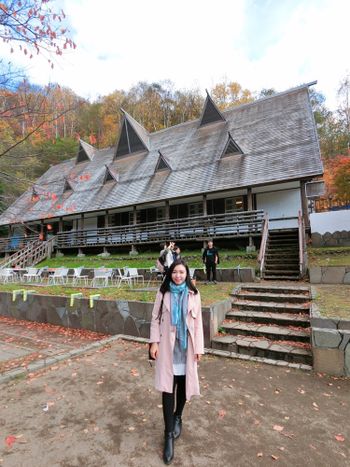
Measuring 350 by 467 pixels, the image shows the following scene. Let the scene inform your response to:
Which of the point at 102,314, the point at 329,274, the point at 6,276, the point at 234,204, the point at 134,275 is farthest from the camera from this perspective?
the point at 234,204

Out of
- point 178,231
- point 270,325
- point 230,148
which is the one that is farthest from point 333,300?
point 230,148

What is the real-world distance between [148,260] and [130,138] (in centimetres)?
1291

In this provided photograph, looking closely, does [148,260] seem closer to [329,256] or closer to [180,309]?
[329,256]

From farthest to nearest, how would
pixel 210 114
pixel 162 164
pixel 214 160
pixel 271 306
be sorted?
pixel 210 114, pixel 162 164, pixel 214 160, pixel 271 306

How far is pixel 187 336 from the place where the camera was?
9.04 ft

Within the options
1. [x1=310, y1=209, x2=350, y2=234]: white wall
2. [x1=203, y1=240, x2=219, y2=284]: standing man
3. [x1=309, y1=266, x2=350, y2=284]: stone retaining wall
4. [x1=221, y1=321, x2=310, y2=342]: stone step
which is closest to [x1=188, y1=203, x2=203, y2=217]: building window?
[x1=310, y1=209, x2=350, y2=234]: white wall

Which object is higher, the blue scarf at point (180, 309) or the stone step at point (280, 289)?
the blue scarf at point (180, 309)

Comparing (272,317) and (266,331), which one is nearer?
(266,331)

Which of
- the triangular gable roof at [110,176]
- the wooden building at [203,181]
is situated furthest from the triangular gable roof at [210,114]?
the triangular gable roof at [110,176]

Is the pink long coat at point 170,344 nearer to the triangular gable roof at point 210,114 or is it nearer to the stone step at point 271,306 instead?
the stone step at point 271,306

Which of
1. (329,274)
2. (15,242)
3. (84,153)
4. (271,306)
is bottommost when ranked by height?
(271,306)

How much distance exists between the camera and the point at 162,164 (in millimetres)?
18672

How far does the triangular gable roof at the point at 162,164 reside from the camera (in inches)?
721

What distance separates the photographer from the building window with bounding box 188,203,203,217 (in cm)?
1755
